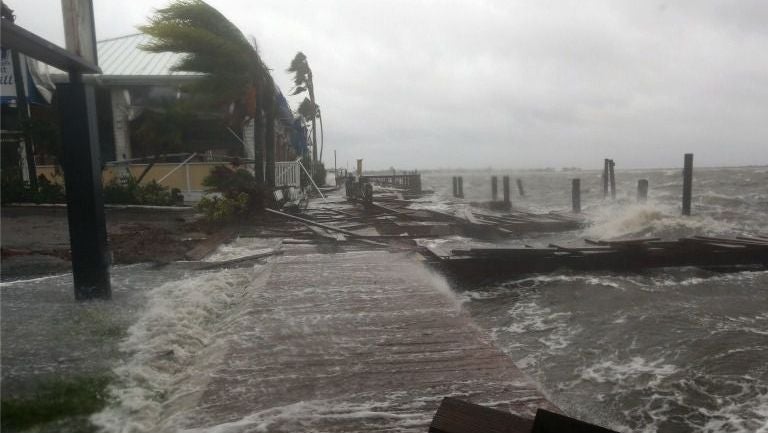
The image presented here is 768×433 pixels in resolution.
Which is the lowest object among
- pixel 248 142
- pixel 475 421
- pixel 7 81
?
pixel 475 421

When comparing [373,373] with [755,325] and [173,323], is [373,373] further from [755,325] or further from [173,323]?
[755,325]

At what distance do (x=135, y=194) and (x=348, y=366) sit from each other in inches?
429

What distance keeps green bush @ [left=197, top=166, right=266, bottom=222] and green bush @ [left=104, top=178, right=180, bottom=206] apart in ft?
4.51

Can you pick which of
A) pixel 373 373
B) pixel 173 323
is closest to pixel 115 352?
pixel 173 323

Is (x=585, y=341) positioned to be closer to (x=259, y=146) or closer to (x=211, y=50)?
(x=259, y=146)

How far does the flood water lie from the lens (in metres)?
4.47

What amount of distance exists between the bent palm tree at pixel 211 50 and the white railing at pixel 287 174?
2889 mm

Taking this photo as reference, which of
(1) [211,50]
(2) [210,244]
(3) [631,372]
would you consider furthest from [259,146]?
(3) [631,372]

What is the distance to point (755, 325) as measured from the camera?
6.75 meters

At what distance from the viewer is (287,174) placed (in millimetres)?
17359

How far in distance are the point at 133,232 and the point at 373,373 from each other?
7558 millimetres

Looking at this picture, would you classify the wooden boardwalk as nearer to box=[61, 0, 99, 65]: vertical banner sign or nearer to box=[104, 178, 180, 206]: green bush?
box=[61, 0, 99, 65]: vertical banner sign

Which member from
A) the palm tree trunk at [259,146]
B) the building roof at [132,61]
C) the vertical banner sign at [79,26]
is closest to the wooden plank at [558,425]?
the vertical banner sign at [79,26]

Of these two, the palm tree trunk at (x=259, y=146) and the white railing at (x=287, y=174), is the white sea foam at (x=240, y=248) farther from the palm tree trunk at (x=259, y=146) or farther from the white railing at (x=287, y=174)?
the white railing at (x=287, y=174)
